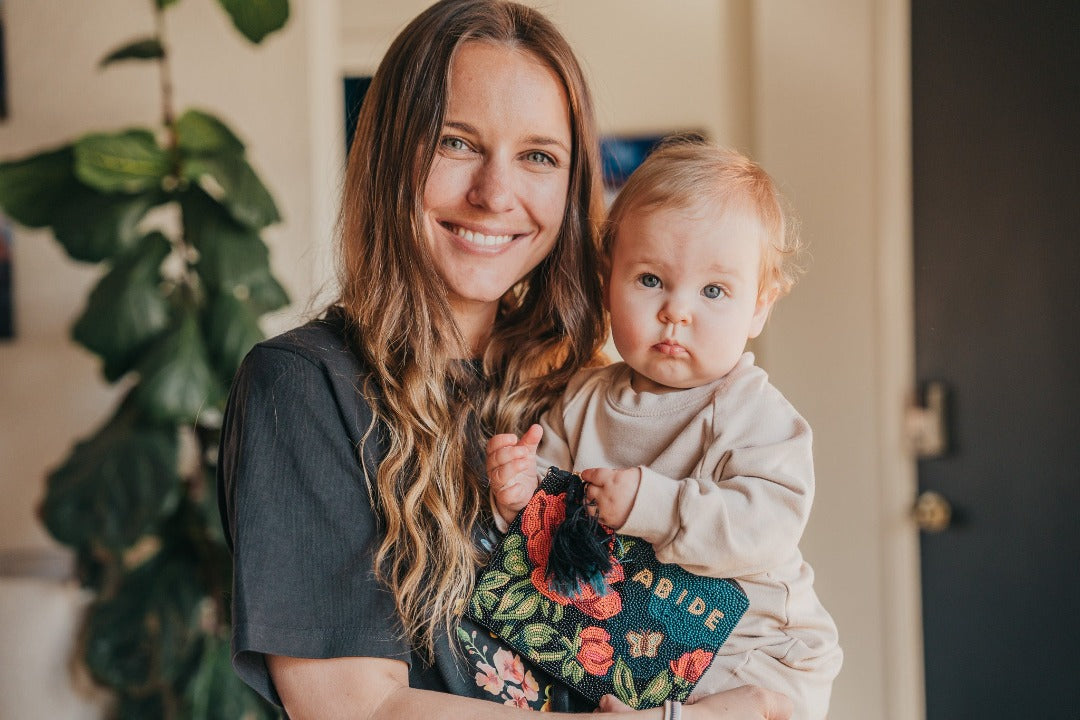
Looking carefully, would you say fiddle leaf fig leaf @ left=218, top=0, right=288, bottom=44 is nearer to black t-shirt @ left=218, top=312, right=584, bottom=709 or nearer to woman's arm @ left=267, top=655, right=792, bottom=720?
black t-shirt @ left=218, top=312, right=584, bottom=709

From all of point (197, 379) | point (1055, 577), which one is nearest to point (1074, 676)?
point (1055, 577)

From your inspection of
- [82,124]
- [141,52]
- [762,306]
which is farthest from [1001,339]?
[82,124]

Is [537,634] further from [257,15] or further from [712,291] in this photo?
[257,15]

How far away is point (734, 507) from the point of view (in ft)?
3.40

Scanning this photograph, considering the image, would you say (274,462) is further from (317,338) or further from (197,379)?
(197,379)

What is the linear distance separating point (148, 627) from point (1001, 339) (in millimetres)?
2059

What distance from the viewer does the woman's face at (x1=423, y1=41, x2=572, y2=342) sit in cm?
121

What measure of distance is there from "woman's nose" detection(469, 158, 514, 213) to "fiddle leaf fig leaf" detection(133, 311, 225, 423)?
3.80ft

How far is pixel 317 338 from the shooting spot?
1.13 metres

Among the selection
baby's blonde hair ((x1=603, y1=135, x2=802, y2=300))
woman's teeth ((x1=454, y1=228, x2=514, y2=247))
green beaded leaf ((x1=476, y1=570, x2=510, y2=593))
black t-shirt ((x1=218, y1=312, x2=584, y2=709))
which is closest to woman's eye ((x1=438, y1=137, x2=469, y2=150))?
woman's teeth ((x1=454, y1=228, x2=514, y2=247))

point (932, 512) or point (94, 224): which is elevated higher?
point (94, 224)

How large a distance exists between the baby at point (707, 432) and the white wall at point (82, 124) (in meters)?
1.75

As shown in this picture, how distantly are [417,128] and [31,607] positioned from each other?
1.96m

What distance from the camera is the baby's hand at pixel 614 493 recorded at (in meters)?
1.05
